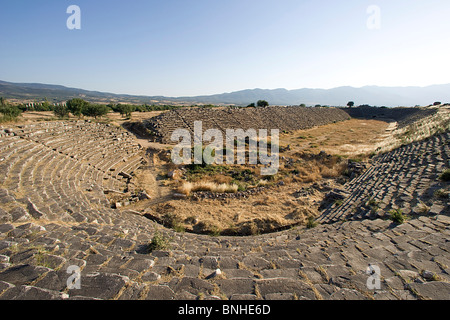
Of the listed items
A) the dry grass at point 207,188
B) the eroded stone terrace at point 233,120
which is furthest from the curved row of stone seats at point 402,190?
the eroded stone terrace at point 233,120

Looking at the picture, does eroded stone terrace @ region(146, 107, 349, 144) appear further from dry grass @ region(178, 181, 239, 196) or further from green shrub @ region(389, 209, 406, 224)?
green shrub @ region(389, 209, 406, 224)

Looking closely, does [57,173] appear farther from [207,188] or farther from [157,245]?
[157,245]

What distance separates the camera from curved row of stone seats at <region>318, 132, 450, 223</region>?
24.0ft

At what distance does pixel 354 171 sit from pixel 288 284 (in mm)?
14991

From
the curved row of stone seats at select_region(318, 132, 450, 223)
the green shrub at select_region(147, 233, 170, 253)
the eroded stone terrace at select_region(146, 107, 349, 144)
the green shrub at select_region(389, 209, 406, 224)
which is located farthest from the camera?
the eroded stone terrace at select_region(146, 107, 349, 144)

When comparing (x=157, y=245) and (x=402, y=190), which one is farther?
(x=402, y=190)

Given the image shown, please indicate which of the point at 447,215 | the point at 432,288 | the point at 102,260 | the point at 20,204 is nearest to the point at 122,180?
the point at 20,204

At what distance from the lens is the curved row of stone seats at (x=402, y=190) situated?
24.0 feet

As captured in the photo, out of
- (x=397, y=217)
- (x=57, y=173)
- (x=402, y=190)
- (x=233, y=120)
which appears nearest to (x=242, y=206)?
(x=397, y=217)

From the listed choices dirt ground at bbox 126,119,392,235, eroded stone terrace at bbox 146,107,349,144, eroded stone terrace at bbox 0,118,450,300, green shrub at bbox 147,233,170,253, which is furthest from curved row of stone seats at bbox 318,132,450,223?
eroded stone terrace at bbox 146,107,349,144

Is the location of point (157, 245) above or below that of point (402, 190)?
below

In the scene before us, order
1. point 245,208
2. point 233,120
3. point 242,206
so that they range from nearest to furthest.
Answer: point 245,208, point 242,206, point 233,120

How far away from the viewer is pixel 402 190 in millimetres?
8648
